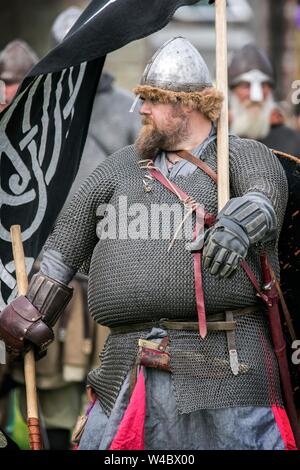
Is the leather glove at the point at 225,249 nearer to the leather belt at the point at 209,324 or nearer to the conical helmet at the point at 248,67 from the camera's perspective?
the leather belt at the point at 209,324

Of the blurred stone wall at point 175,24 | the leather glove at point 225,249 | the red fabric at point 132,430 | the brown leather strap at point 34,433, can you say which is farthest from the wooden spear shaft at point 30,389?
the blurred stone wall at point 175,24

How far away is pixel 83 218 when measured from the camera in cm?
699

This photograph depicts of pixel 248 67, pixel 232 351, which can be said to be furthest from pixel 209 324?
pixel 248 67

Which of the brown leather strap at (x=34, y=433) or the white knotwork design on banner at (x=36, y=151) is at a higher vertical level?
the white knotwork design on banner at (x=36, y=151)

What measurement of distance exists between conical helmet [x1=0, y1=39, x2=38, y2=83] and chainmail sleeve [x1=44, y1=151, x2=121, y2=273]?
9.55 ft

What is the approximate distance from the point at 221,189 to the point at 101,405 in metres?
1.08

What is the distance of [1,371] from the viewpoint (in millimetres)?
10000

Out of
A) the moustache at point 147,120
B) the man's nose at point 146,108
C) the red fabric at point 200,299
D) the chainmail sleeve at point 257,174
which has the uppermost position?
the man's nose at point 146,108

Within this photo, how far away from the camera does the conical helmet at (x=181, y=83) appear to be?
6824 mm

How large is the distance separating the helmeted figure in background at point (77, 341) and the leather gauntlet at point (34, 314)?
269 centimetres

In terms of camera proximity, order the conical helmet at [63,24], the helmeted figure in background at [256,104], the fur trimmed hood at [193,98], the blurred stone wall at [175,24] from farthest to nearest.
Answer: the blurred stone wall at [175,24] < the conical helmet at [63,24] < the helmeted figure in background at [256,104] < the fur trimmed hood at [193,98]

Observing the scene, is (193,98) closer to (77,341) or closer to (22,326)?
(22,326)
